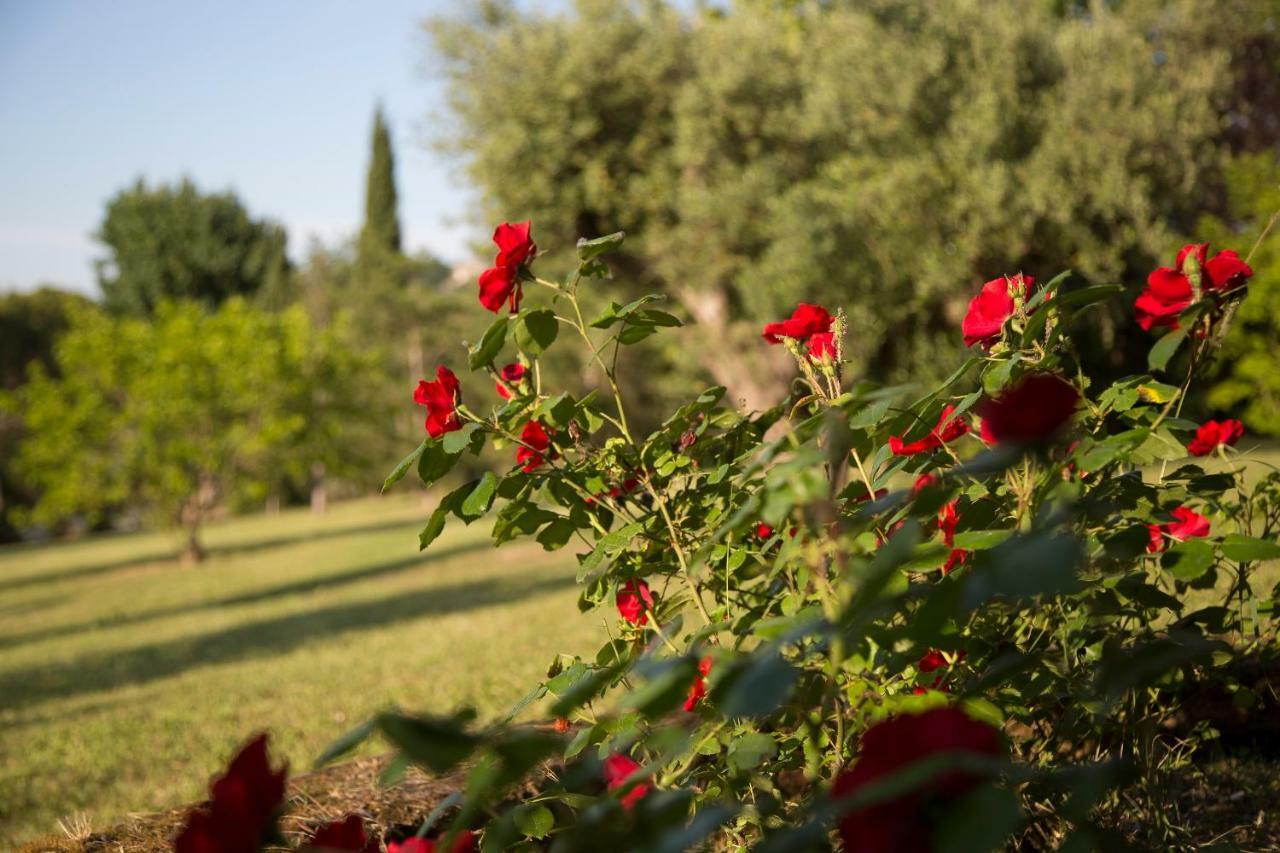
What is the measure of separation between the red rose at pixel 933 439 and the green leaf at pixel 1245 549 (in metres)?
0.34

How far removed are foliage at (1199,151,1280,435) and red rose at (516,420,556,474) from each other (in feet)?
34.3

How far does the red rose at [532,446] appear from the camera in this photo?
1335 mm

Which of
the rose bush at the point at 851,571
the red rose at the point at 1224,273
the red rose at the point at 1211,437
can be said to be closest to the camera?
the rose bush at the point at 851,571

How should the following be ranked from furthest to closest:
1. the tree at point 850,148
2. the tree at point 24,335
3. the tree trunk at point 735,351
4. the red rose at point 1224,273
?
1. the tree at point 24,335
2. the tree trunk at point 735,351
3. the tree at point 850,148
4. the red rose at point 1224,273

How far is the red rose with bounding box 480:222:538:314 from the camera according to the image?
1.28m

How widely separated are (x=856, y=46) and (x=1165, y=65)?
367 cm

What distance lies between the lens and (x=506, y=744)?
602 mm

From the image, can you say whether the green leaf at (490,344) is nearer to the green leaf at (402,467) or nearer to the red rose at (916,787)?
the green leaf at (402,467)

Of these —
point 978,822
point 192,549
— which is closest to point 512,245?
point 978,822

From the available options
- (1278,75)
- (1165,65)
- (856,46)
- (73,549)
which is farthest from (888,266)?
(73,549)

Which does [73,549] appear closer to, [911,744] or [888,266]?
[888,266]

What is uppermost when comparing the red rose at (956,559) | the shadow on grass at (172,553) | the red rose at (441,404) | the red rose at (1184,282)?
the red rose at (1184,282)

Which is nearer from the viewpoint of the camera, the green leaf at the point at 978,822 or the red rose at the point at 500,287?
the green leaf at the point at 978,822

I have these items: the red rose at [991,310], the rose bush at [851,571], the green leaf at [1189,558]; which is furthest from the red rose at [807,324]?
the green leaf at [1189,558]
